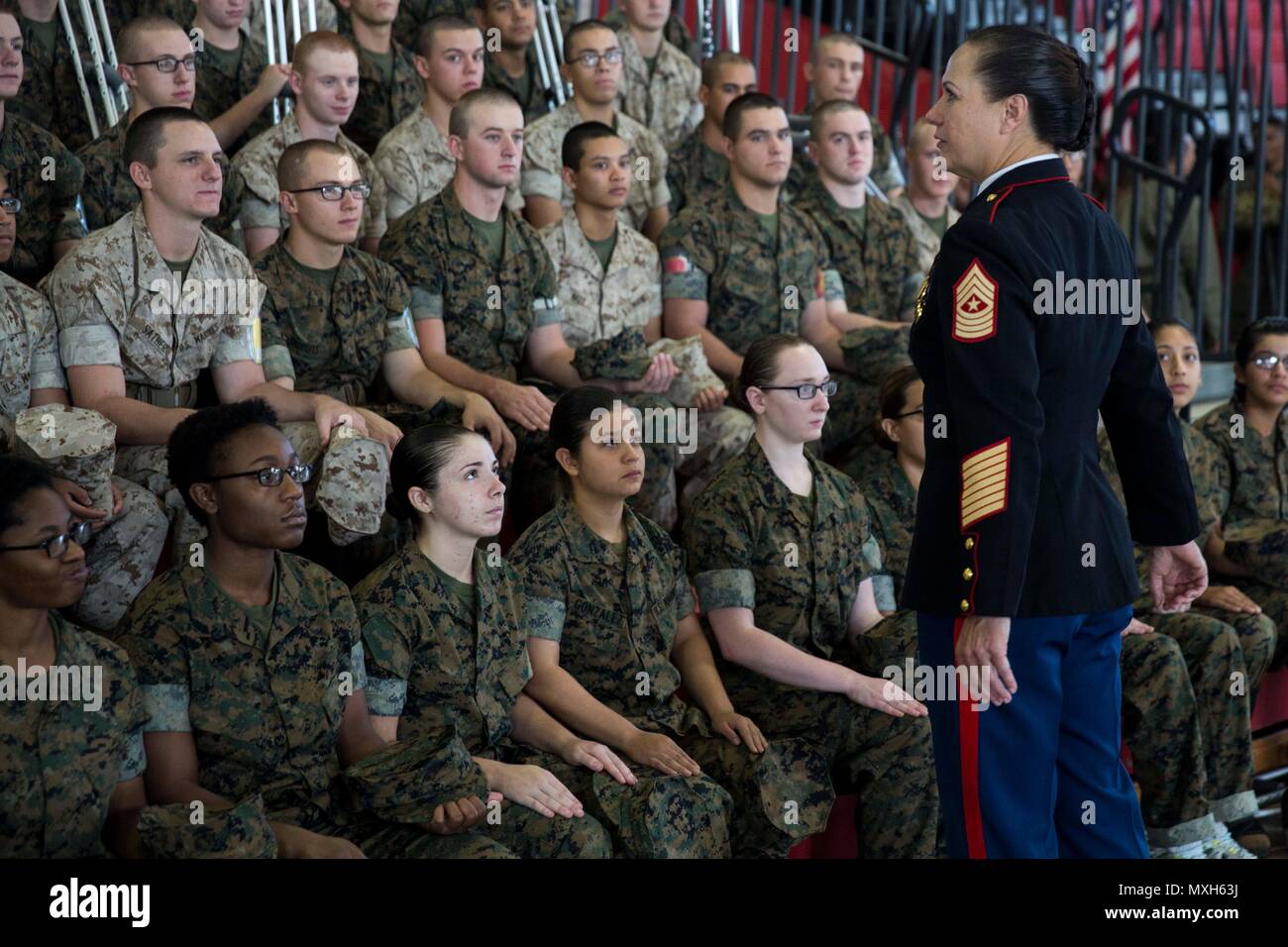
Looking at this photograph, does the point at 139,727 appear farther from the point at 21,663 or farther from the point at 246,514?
the point at 246,514

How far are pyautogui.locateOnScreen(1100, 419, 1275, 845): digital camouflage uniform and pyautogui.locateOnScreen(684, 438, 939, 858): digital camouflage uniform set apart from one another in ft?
2.50

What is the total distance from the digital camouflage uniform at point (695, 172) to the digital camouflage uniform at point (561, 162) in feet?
0.34

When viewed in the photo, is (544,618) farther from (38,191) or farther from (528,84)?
(528,84)

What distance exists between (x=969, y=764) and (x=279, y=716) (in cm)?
131

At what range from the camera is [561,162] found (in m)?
5.56

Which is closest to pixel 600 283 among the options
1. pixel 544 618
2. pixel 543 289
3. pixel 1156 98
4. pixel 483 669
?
pixel 543 289

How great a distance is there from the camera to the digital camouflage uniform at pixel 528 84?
Result: 615 centimetres

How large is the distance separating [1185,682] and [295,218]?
264cm

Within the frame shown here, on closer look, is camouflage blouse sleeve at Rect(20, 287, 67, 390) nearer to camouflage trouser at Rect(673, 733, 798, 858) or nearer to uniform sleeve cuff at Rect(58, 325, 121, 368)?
uniform sleeve cuff at Rect(58, 325, 121, 368)

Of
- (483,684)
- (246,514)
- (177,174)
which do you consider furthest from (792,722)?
(177,174)

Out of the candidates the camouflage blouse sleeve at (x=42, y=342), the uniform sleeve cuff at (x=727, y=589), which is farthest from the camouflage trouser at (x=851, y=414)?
the camouflage blouse sleeve at (x=42, y=342)

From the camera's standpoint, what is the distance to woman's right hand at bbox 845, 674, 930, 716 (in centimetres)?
360

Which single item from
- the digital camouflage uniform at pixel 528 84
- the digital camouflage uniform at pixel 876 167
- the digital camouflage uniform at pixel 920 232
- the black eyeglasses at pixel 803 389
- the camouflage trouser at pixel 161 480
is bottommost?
the camouflage trouser at pixel 161 480

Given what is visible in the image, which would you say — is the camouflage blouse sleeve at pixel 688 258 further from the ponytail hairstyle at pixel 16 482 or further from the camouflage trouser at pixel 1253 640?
the ponytail hairstyle at pixel 16 482
